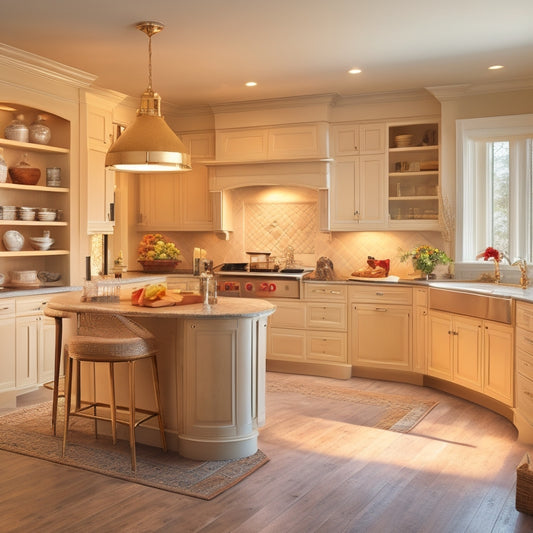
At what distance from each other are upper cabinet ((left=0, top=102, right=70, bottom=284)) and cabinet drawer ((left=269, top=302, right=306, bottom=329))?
2040 mm

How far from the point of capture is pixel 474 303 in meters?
5.01

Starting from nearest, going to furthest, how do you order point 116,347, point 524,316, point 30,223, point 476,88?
1. point 116,347
2. point 524,316
3. point 30,223
4. point 476,88

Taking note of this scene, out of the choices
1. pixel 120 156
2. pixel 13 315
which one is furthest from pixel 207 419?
pixel 13 315

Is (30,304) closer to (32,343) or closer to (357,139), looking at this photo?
(32,343)

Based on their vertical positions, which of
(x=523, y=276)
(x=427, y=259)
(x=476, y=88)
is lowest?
(x=523, y=276)

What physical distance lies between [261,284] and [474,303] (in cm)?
217

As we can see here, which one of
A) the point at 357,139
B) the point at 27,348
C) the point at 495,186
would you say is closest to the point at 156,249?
the point at 27,348

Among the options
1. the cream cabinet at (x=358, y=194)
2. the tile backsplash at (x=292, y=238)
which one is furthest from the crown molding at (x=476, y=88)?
the tile backsplash at (x=292, y=238)

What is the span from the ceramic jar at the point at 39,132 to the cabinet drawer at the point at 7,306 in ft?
4.96

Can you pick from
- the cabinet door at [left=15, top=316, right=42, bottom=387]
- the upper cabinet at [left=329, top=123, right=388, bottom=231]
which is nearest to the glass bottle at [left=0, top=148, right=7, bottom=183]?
the cabinet door at [left=15, top=316, right=42, bottom=387]

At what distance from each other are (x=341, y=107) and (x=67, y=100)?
2670mm

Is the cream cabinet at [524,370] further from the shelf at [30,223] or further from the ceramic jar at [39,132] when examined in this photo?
the ceramic jar at [39,132]

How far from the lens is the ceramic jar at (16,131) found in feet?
17.8

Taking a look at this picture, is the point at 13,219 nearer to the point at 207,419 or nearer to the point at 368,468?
the point at 207,419
